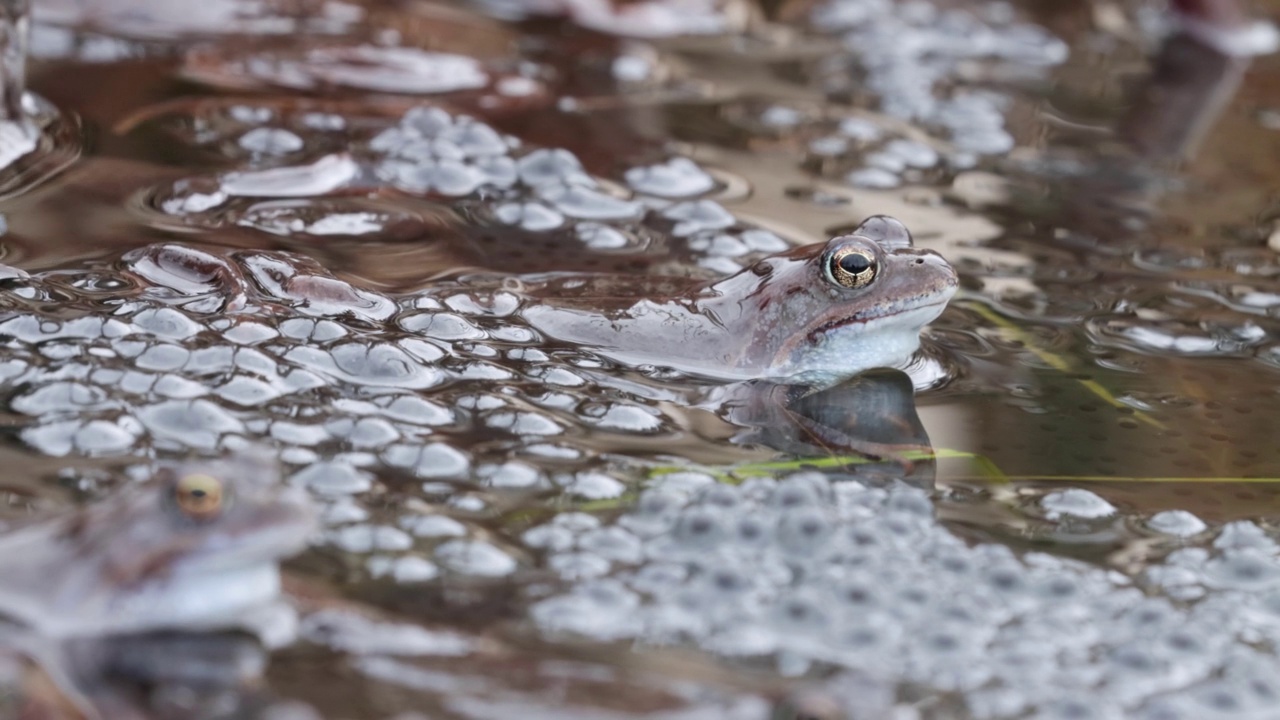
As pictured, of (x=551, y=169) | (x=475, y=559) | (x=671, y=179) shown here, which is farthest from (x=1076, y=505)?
(x=551, y=169)

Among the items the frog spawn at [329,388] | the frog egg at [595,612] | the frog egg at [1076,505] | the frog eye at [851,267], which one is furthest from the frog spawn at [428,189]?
the frog egg at [595,612]

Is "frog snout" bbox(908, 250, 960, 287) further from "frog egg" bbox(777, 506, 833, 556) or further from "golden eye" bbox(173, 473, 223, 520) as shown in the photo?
"golden eye" bbox(173, 473, 223, 520)

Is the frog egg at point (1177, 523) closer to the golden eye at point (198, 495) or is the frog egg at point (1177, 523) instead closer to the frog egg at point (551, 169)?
the golden eye at point (198, 495)

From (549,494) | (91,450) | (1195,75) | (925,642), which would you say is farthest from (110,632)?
(1195,75)

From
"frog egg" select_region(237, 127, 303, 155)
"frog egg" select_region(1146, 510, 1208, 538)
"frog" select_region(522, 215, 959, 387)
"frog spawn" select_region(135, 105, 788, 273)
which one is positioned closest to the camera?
"frog egg" select_region(1146, 510, 1208, 538)

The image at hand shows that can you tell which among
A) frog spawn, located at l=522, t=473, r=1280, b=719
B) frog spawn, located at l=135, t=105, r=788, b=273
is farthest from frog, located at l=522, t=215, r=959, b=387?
frog spawn, located at l=522, t=473, r=1280, b=719

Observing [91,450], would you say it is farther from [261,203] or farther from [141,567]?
[261,203]
